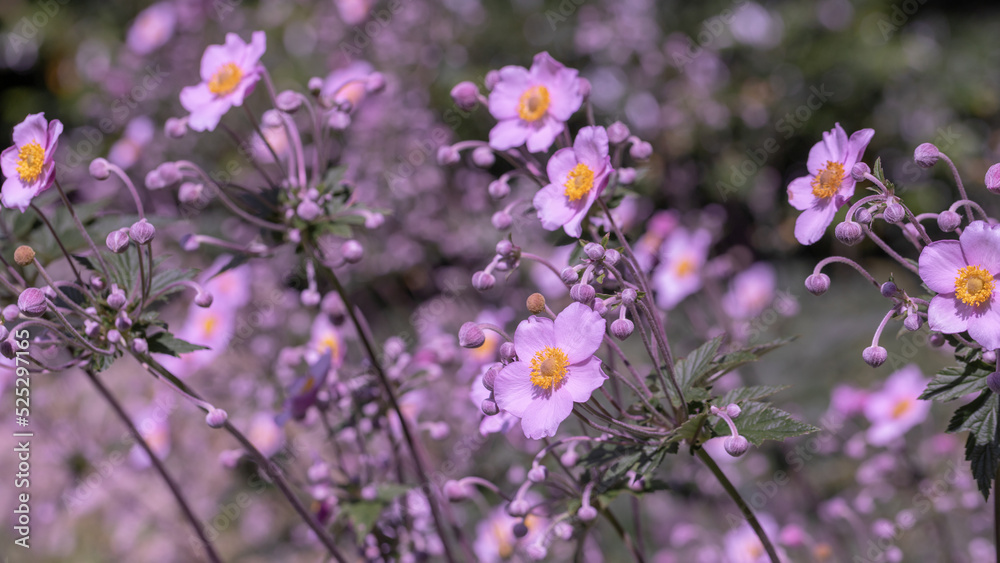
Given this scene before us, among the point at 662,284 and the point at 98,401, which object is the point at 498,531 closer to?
the point at 662,284

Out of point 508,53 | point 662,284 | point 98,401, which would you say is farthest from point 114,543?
point 508,53

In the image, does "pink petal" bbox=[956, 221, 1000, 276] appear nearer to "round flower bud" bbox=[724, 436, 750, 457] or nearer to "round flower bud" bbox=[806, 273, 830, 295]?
"round flower bud" bbox=[806, 273, 830, 295]

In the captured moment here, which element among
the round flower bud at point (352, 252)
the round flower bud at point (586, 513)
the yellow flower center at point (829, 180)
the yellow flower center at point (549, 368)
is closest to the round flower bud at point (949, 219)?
the yellow flower center at point (829, 180)

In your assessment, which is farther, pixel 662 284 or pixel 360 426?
pixel 662 284

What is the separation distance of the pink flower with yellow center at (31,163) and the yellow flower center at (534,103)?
1.08m

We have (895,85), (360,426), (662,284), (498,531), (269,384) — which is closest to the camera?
(360,426)

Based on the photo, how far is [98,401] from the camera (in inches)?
265

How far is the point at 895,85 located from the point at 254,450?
5.51m

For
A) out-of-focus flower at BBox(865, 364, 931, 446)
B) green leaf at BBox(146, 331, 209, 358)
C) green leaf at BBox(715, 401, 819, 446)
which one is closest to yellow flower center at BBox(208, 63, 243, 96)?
green leaf at BBox(146, 331, 209, 358)

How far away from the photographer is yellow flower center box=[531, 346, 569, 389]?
1.56 metres

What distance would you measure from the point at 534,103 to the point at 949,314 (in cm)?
105

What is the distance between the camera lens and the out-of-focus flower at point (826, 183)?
1573 mm

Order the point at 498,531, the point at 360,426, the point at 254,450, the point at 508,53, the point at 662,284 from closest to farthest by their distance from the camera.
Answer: the point at 254,450, the point at 360,426, the point at 498,531, the point at 662,284, the point at 508,53

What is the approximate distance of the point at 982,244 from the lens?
4.49 ft
